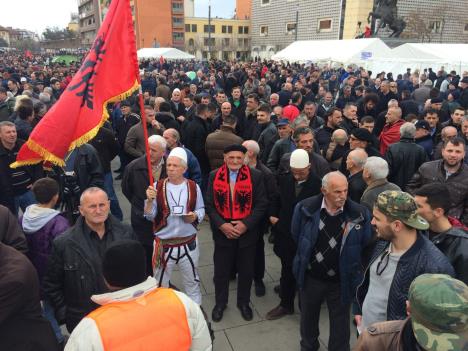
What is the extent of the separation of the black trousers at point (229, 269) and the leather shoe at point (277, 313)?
284mm

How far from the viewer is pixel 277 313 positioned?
417cm

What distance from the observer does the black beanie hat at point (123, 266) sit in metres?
1.88

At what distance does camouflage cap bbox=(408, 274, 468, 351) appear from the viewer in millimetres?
1386

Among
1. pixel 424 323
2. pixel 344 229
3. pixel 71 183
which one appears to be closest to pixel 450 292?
pixel 424 323

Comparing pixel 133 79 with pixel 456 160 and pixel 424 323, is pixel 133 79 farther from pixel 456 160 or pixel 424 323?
pixel 456 160

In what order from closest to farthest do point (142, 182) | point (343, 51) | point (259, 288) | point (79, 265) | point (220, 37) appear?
point (79, 265), point (142, 182), point (259, 288), point (343, 51), point (220, 37)

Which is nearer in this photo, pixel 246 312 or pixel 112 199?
pixel 246 312

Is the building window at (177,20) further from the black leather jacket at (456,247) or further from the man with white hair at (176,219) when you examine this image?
the black leather jacket at (456,247)

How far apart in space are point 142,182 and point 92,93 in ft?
3.99

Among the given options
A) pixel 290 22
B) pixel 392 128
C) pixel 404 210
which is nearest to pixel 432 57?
pixel 392 128

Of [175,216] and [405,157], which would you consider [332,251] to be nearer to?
[175,216]

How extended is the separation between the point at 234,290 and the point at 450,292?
3.52 m

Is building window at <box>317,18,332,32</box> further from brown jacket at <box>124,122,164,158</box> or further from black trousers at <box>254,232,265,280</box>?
black trousers at <box>254,232,265,280</box>

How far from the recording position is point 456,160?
417 centimetres
